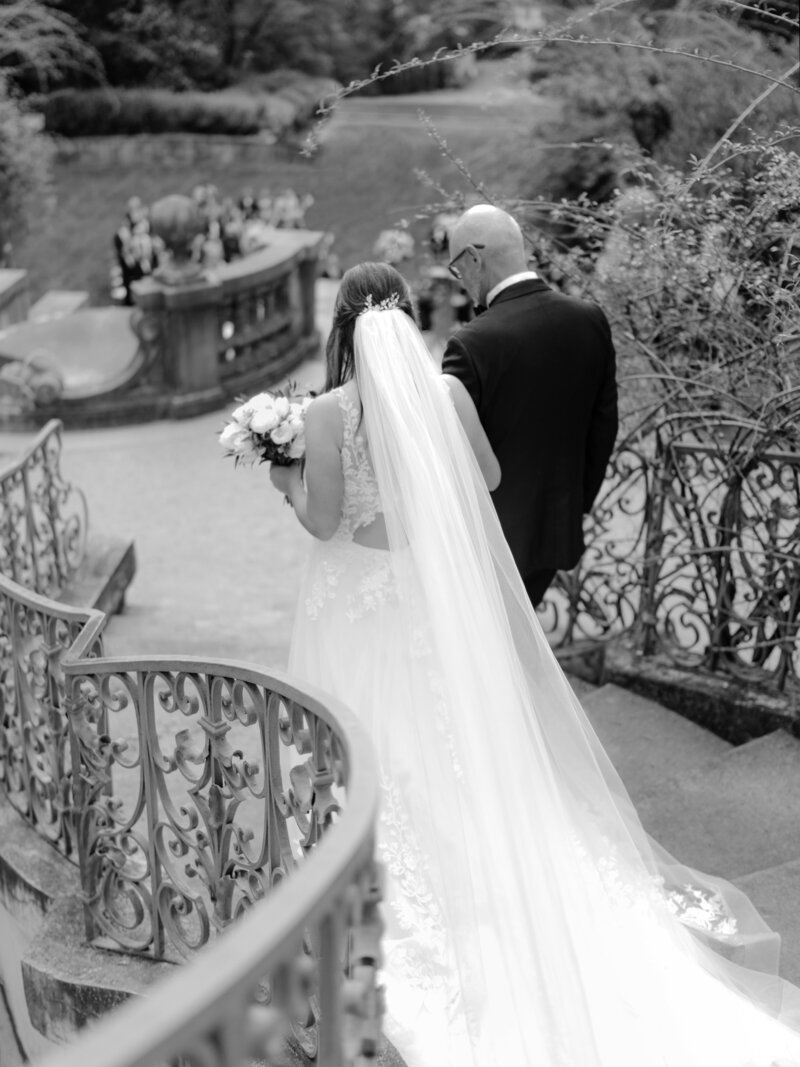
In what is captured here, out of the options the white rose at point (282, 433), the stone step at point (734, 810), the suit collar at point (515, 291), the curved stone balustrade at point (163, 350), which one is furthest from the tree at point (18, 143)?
the stone step at point (734, 810)

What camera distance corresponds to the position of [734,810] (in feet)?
14.1

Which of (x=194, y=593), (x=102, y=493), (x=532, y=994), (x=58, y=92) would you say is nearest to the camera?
(x=532, y=994)

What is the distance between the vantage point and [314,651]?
374cm

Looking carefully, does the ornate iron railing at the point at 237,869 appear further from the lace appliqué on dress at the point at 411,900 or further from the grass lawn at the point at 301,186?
the grass lawn at the point at 301,186

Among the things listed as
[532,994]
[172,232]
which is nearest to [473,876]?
Answer: [532,994]

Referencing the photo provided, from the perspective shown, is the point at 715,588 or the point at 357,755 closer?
the point at 357,755

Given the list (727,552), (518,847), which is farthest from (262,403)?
(727,552)

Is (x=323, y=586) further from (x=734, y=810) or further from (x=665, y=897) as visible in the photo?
(x=734, y=810)

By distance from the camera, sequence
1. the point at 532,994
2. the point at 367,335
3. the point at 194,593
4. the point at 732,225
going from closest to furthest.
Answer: the point at 532,994
the point at 367,335
the point at 732,225
the point at 194,593

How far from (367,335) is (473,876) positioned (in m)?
1.48

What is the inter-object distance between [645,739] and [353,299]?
7.77 ft

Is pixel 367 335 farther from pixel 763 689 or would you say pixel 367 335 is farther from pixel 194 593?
pixel 194 593

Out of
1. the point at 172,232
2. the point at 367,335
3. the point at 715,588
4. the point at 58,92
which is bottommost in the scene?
the point at 58,92

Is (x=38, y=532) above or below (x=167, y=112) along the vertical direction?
above
